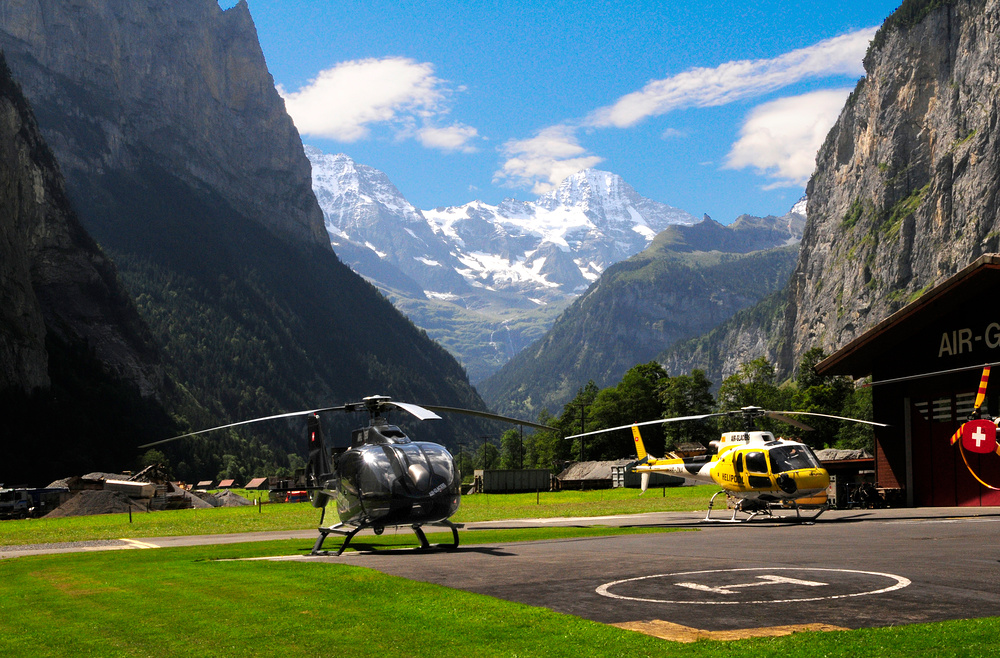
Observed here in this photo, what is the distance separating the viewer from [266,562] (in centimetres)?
2134

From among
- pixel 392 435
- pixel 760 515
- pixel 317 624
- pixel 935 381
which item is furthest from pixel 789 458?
pixel 317 624

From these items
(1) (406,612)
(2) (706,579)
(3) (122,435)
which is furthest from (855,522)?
(3) (122,435)

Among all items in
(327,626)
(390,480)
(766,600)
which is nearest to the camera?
(327,626)

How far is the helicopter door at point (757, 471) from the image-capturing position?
33031 millimetres

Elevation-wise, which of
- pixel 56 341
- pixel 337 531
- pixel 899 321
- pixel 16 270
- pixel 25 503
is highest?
pixel 16 270

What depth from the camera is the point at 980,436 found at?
17516mm

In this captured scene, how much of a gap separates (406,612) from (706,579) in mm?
5566

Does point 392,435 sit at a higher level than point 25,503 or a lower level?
higher

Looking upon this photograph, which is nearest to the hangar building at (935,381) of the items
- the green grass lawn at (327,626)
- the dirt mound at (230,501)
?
the green grass lawn at (327,626)

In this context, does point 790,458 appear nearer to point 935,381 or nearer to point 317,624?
point 935,381

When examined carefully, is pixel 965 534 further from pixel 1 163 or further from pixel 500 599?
pixel 1 163

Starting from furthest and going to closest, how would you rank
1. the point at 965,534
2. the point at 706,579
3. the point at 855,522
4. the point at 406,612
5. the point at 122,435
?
the point at 122,435 → the point at 855,522 → the point at 965,534 → the point at 706,579 → the point at 406,612

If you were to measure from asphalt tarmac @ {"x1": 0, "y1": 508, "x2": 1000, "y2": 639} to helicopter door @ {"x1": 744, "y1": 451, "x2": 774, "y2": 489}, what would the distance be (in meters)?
5.19

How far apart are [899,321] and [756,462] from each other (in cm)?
1185
